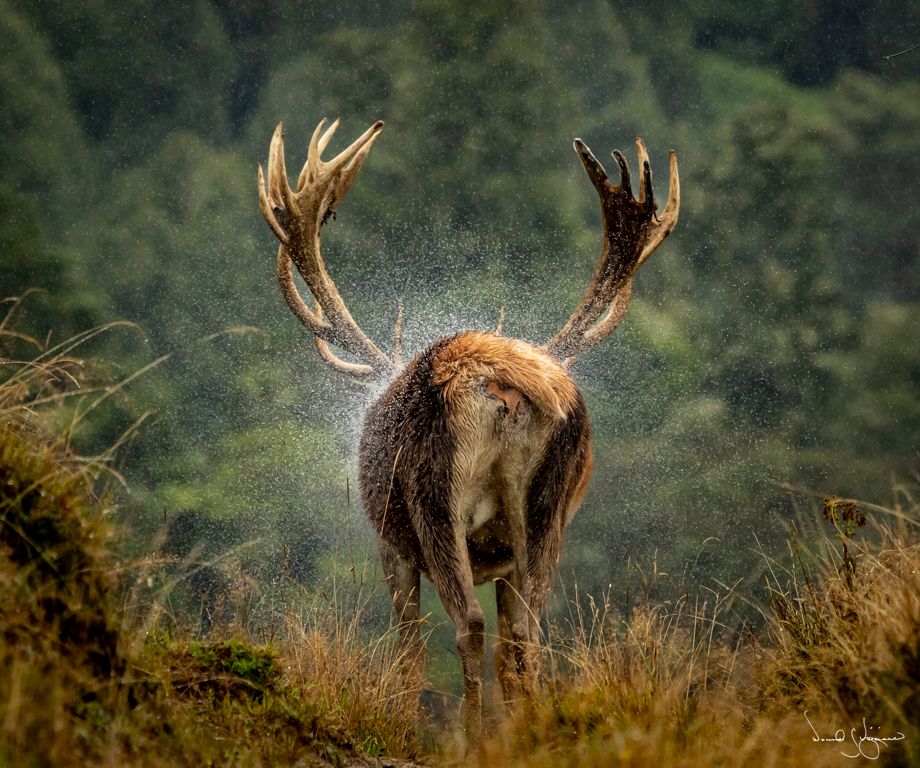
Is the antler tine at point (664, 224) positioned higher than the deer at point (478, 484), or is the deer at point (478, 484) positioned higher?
the antler tine at point (664, 224)

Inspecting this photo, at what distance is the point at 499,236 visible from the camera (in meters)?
15.9

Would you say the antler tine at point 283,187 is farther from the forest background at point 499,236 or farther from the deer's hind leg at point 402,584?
the forest background at point 499,236

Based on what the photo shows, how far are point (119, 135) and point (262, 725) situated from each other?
637 inches

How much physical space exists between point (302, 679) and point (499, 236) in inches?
505

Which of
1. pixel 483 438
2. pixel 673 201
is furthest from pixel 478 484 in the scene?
pixel 673 201

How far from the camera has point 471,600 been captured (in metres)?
4.15

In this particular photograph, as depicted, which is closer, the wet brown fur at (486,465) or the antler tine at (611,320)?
the wet brown fur at (486,465)

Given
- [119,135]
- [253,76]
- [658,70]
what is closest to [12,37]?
[119,135]

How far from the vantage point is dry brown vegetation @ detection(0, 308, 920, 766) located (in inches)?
90.7

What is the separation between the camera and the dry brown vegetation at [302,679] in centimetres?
230

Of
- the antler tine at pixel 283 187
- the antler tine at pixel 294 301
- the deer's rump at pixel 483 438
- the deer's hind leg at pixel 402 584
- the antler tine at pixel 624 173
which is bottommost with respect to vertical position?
the deer's hind leg at pixel 402 584

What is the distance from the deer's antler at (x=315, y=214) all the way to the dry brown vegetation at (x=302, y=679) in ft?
7.38

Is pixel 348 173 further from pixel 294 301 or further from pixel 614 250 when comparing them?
pixel 614 250

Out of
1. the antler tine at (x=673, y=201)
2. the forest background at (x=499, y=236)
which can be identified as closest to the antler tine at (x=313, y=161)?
the antler tine at (x=673, y=201)
